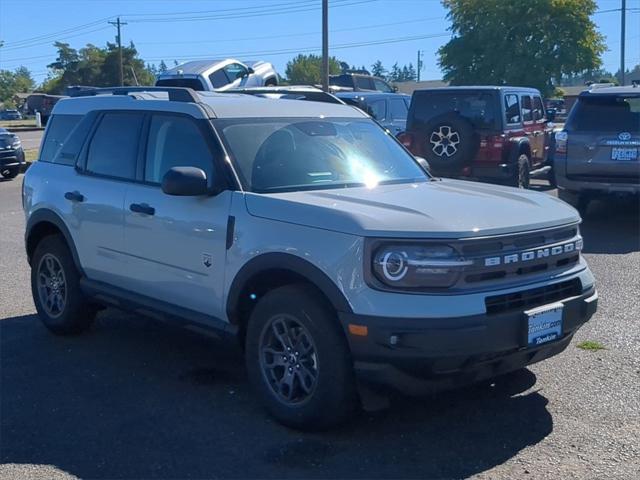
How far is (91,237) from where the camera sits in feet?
20.4

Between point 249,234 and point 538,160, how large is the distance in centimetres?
1201

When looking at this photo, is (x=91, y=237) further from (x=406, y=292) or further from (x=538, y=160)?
(x=538, y=160)

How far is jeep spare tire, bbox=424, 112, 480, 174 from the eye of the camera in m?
12.9

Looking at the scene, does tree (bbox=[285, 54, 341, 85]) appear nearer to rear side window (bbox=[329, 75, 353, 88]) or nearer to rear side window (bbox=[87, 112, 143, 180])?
rear side window (bbox=[329, 75, 353, 88])

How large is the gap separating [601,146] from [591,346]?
5736mm

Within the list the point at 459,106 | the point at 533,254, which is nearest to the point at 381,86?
the point at 459,106

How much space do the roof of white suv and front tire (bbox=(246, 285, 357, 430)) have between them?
1.42 metres

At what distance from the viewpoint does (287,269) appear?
15.1 feet

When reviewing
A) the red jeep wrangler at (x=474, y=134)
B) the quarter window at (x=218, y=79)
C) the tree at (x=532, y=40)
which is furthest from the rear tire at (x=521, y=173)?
the tree at (x=532, y=40)

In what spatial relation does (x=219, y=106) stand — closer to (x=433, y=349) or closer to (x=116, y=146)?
(x=116, y=146)

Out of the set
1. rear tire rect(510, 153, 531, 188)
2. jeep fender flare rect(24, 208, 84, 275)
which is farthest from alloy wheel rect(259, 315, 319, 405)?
rear tire rect(510, 153, 531, 188)

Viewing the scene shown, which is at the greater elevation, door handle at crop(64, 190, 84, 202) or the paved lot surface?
door handle at crop(64, 190, 84, 202)

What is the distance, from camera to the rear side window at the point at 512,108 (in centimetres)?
1398

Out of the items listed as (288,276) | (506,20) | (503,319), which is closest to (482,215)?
(503,319)
